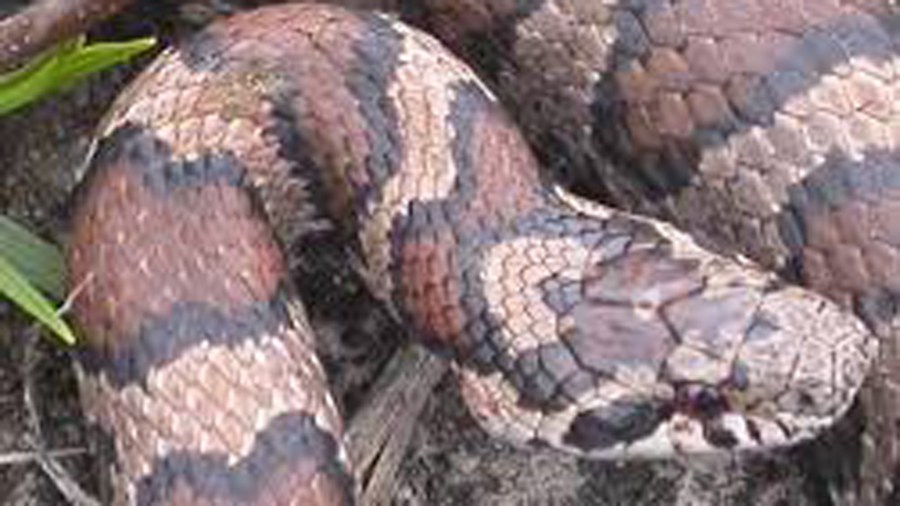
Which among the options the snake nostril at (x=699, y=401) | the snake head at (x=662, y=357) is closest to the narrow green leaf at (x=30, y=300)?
the snake head at (x=662, y=357)

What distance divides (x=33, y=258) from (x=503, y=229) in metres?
1.39

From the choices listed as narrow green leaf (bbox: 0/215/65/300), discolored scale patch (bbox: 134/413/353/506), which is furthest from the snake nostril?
narrow green leaf (bbox: 0/215/65/300)

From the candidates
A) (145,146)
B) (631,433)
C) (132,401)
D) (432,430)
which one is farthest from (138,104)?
(631,433)

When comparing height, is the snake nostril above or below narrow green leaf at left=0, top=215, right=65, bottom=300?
below

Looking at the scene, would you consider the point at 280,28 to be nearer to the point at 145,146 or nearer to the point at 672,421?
the point at 145,146

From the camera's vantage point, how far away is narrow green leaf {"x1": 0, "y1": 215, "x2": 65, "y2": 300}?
229 inches

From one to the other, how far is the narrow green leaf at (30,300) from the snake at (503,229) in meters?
0.12

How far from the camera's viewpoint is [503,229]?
576cm

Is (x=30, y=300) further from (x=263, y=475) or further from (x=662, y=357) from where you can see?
(x=662, y=357)

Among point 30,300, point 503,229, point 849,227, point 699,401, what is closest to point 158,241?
point 30,300

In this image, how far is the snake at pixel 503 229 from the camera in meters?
5.46

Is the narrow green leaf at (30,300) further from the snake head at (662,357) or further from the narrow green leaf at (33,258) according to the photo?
the snake head at (662,357)

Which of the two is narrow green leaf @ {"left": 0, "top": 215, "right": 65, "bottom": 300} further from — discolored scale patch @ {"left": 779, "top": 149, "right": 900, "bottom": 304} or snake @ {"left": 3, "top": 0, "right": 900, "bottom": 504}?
discolored scale patch @ {"left": 779, "top": 149, "right": 900, "bottom": 304}

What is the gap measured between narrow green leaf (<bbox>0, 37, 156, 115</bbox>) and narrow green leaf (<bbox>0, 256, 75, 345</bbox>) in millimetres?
494
